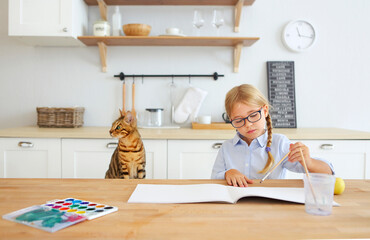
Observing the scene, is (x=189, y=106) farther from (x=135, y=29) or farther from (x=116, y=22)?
(x=116, y=22)

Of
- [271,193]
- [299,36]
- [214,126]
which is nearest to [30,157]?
[214,126]

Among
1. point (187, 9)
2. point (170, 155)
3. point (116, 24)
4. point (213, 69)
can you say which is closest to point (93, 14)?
point (116, 24)

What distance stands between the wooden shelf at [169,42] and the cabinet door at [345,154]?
36.8 inches

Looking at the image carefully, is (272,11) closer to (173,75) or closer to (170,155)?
(173,75)

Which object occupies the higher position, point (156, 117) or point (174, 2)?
point (174, 2)

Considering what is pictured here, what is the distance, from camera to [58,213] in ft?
2.65

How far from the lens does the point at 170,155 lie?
7.88 ft

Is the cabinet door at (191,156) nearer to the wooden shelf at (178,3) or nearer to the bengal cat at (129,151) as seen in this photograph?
the bengal cat at (129,151)

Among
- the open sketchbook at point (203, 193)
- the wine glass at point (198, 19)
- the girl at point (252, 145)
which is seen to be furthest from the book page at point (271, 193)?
the wine glass at point (198, 19)

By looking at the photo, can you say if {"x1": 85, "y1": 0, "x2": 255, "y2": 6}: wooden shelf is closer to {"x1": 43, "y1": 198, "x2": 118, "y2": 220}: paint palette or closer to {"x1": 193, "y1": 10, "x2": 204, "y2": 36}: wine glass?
{"x1": 193, "y1": 10, "x2": 204, "y2": 36}: wine glass

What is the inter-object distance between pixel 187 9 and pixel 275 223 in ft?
8.32

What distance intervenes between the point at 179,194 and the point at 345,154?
1.80 meters

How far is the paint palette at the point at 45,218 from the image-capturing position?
74 cm

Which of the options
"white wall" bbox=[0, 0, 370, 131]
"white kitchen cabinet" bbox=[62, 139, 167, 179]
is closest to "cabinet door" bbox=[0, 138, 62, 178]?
"white kitchen cabinet" bbox=[62, 139, 167, 179]
